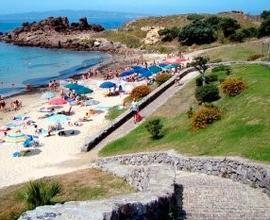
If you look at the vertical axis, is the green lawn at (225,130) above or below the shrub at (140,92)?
above

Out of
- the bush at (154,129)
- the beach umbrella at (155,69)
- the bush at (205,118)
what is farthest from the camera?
the beach umbrella at (155,69)

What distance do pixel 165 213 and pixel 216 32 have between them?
65.2 m

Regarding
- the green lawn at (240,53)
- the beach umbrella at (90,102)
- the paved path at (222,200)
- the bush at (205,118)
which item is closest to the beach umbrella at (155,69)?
the green lawn at (240,53)

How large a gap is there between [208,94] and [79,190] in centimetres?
1120

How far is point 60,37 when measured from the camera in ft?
348

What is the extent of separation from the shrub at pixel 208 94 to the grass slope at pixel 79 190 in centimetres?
869

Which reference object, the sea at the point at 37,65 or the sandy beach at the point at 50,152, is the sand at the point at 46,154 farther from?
the sea at the point at 37,65

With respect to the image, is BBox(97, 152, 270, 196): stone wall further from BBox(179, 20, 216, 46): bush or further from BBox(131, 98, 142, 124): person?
BBox(179, 20, 216, 46): bush

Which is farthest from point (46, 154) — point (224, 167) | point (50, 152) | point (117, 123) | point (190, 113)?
point (224, 167)

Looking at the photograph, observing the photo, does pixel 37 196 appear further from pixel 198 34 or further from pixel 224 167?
pixel 198 34

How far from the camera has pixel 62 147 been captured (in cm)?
2723

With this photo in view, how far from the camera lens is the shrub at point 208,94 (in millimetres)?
25797

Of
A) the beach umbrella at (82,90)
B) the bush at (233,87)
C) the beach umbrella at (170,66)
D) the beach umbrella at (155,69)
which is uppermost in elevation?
the bush at (233,87)

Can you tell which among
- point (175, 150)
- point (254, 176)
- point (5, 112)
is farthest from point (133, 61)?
point (254, 176)
